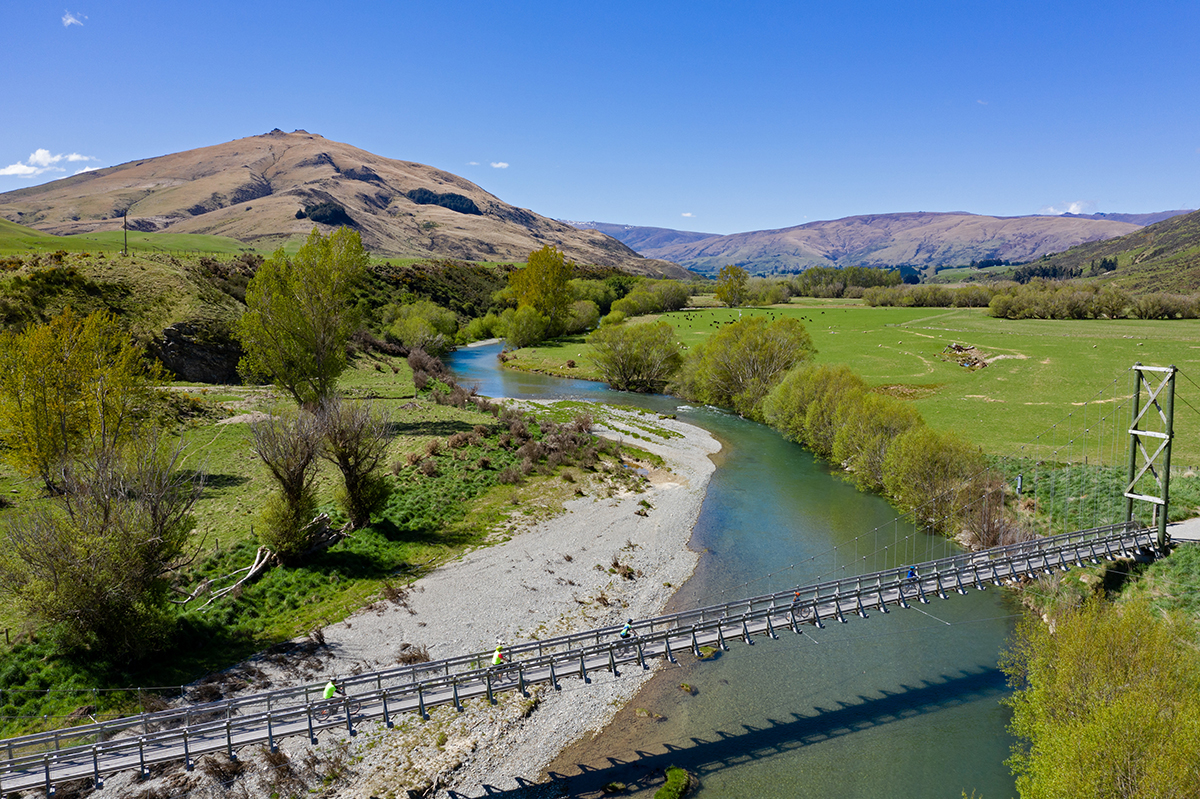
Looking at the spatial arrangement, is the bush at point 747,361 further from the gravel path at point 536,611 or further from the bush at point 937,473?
the bush at point 937,473

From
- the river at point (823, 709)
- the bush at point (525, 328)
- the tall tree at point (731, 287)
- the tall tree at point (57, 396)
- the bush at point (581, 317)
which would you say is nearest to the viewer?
the river at point (823, 709)

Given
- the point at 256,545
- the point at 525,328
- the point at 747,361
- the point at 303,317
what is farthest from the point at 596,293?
the point at 256,545

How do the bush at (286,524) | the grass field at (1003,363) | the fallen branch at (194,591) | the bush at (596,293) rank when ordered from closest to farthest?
the fallen branch at (194,591) → the bush at (286,524) → the grass field at (1003,363) → the bush at (596,293)

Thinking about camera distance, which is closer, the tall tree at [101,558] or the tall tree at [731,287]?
the tall tree at [101,558]

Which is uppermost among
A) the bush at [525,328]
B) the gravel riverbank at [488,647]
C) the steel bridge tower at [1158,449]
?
the bush at [525,328]

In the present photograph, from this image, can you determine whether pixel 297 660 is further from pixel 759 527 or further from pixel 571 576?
pixel 759 527

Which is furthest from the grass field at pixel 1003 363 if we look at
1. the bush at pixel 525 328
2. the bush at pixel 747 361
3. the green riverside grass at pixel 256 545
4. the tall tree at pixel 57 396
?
the tall tree at pixel 57 396

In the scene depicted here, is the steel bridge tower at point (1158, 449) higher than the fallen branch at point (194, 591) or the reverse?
higher
